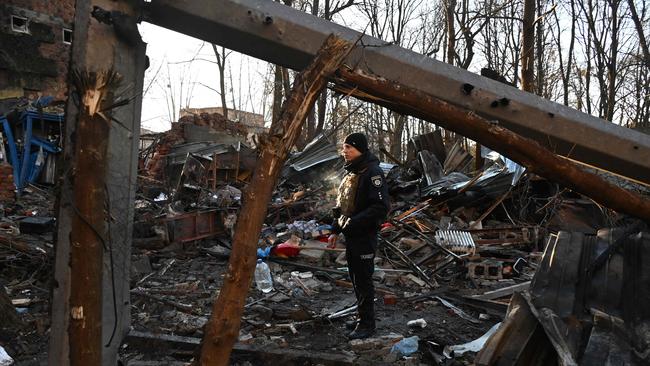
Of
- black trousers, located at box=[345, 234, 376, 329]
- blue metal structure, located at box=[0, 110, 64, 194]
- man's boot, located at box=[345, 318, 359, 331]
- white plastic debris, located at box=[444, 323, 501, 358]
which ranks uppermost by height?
blue metal structure, located at box=[0, 110, 64, 194]

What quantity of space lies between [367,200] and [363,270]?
2.36ft

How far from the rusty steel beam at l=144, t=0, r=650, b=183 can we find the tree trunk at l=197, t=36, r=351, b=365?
698 mm

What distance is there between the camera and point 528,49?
11633 millimetres

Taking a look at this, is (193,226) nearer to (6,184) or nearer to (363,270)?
(363,270)

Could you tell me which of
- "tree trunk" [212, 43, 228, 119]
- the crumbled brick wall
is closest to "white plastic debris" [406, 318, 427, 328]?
the crumbled brick wall

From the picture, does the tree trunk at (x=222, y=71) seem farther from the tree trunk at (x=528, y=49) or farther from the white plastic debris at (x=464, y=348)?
the white plastic debris at (x=464, y=348)

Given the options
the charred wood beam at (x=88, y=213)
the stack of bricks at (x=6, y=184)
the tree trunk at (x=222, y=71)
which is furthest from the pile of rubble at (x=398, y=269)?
the tree trunk at (x=222, y=71)

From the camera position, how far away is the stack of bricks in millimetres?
12007

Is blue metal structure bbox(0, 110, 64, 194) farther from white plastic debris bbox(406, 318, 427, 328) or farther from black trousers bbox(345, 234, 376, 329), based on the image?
white plastic debris bbox(406, 318, 427, 328)

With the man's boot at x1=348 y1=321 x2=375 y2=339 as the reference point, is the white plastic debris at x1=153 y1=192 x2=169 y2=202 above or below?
above

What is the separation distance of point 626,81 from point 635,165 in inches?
992

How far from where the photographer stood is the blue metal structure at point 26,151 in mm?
13078

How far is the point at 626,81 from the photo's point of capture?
82.2 ft

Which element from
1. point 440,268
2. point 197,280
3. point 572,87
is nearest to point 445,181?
point 440,268
